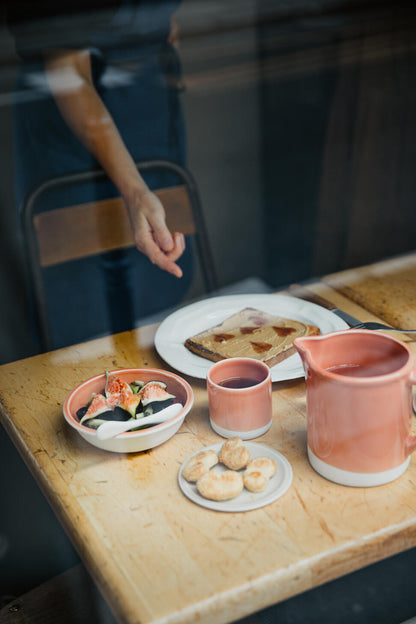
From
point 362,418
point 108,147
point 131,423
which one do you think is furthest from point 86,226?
point 362,418

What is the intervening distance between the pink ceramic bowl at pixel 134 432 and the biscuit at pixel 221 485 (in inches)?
2.3

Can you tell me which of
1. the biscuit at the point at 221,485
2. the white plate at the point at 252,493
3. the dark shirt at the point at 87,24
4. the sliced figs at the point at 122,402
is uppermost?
the dark shirt at the point at 87,24

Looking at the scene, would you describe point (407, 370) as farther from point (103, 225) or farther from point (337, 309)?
point (103, 225)

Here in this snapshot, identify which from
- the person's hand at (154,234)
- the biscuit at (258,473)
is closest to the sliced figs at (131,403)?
the biscuit at (258,473)

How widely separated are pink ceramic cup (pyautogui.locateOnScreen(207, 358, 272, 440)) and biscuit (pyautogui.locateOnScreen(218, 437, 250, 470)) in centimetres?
3

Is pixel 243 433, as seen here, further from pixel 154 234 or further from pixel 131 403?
pixel 154 234

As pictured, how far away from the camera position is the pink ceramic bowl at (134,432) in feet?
1.66

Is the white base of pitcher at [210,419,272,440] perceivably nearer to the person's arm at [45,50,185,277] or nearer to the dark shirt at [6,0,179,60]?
the person's arm at [45,50,185,277]

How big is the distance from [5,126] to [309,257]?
916mm

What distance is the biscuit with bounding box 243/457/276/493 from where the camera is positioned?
1.54ft

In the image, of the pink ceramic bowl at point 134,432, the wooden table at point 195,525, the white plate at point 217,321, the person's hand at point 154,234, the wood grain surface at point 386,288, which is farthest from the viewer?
the person's hand at point 154,234

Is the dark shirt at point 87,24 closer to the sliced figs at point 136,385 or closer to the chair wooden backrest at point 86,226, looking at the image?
the chair wooden backrest at point 86,226

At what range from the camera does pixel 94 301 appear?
1.09m

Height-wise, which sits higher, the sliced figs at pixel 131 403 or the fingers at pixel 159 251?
the sliced figs at pixel 131 403
